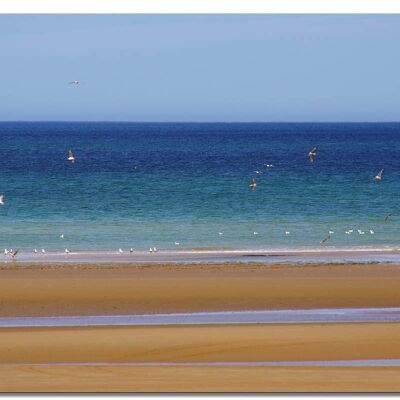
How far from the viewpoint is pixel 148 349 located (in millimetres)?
12281

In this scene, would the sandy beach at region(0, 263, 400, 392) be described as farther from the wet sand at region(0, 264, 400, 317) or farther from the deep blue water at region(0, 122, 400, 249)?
the deep blue water at region(0, 122, 400, 249)

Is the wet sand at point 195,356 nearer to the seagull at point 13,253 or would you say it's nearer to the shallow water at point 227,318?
the shallow water at point 227,318

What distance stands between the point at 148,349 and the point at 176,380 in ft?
6.21

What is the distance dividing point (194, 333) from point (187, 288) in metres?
3.46

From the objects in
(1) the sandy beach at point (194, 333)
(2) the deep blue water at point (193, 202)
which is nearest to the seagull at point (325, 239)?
(2) the deep blue water at point (193, 202)

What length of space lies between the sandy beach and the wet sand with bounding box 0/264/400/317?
0.02m

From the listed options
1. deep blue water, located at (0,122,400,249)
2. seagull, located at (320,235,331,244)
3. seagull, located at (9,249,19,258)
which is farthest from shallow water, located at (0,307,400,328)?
seagull, located at (320,235,331,244)

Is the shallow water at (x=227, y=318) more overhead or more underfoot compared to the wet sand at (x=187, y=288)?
more underfoot

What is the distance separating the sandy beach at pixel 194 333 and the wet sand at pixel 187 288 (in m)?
0.02

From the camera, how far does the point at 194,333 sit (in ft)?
42.4

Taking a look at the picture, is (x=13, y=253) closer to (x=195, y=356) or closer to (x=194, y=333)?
(x=194, y=333)

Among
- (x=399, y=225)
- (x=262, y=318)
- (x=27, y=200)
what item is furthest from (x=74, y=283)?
(x=27, y=200)

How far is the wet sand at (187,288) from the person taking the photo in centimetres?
1516

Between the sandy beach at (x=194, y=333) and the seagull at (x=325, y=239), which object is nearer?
the sandy beach at (x=194, y=333)
